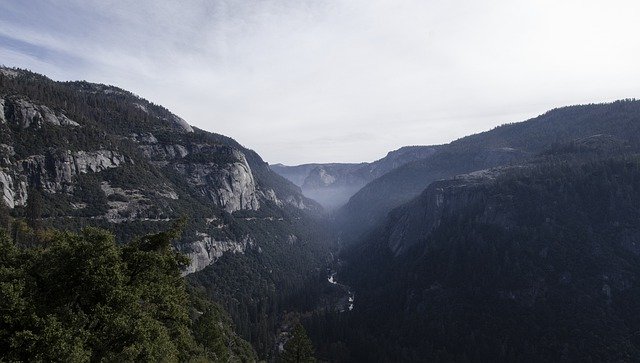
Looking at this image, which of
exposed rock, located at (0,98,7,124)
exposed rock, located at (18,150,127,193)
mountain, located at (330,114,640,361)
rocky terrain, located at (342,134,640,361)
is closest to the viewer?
mountain, located at (330,114,640,361)

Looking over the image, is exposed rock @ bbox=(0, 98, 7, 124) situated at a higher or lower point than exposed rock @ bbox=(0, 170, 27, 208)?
higher

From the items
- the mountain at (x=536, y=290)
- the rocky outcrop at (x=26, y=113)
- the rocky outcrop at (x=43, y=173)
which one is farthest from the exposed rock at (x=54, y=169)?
the mountain at (x=536, y=290)

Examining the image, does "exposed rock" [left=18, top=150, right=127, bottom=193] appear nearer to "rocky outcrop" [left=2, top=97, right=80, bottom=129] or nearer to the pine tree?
"rocky outcrop" [left=2, top=97, right=80, bottom=129]

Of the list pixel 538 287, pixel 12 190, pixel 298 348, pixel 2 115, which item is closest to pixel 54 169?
pixel 12 190

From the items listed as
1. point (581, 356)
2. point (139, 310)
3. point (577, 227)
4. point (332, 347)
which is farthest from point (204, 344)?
point (577, 227)

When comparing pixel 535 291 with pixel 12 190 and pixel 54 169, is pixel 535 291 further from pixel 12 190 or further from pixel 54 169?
pixel 54 169

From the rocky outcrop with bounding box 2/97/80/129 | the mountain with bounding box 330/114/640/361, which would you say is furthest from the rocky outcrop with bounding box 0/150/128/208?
the mountain with bounding box 330/114/640/361

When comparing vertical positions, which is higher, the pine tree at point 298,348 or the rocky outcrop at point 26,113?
the rocky outcrop at point 26,113

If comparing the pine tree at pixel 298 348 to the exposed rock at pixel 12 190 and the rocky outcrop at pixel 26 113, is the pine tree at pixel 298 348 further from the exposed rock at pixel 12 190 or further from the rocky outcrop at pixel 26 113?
the rocky outcrop at pixel 26 113
